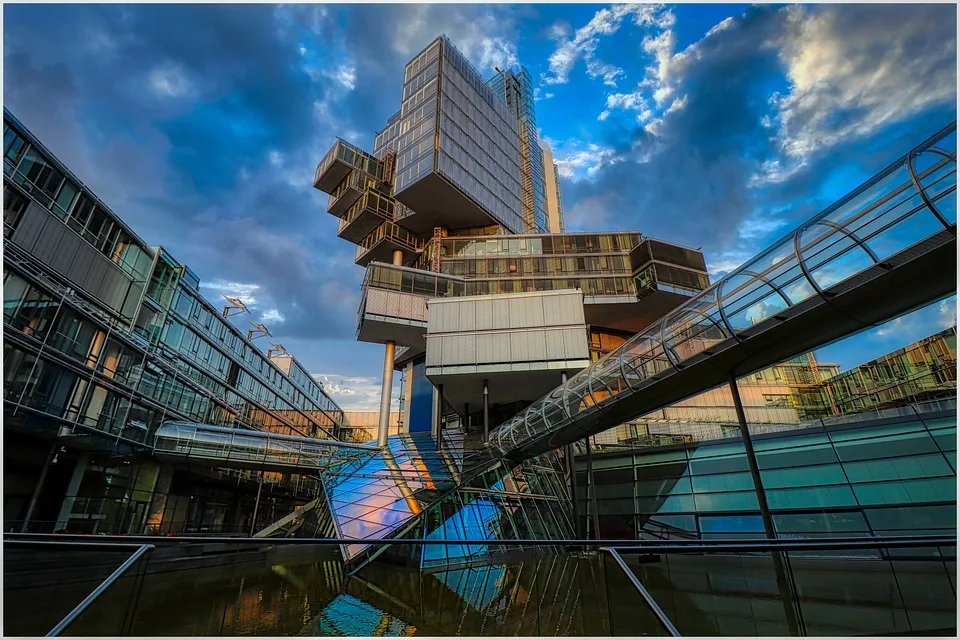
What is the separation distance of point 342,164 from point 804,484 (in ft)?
189

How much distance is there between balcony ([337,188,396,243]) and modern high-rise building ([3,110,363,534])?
73.0 feet

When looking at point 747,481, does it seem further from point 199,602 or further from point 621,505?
point 199,602

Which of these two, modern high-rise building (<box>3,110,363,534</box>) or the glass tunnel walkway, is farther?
modern high-rise building (<box>3,110,363,534</box>)

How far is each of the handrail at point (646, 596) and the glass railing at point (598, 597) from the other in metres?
0.01

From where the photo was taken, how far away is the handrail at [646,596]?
4.00 m

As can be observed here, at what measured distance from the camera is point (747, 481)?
68.4 feet

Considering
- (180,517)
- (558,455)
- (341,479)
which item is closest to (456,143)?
(558,455)

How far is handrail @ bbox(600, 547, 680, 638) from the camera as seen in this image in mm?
4000

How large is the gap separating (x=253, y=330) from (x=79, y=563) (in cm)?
6750

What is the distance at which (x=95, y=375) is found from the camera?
25.7m

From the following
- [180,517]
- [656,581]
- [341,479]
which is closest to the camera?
[656,581]

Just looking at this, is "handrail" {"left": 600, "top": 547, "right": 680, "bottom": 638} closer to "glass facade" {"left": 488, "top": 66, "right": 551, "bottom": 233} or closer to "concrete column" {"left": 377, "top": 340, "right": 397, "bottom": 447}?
"concrete column" {"left": 377, "top": 340, "right": 397, "bottom": 447}

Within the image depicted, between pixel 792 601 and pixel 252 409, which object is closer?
pixel 792 601

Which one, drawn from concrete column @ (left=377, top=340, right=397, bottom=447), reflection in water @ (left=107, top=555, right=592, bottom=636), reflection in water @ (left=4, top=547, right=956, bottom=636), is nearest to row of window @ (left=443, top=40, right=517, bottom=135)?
concrete column @ (left=377, top=340, right=397, bottom=447)
